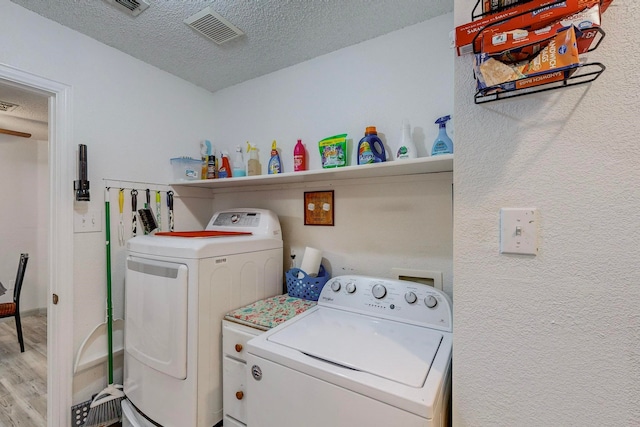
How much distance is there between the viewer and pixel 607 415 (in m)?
0.67

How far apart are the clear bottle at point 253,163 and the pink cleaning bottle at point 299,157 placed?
1.23ft

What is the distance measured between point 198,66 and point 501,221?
7.11ft

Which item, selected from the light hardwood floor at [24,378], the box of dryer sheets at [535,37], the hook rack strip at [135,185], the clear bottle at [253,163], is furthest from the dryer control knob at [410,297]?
the light hardwood floor at [24,378]

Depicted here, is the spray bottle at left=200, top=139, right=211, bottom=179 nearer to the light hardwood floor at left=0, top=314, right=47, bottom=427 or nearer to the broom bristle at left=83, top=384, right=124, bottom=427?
the broom bristle at left=83, top=384, right=124, bottom=427

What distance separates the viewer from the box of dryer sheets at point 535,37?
0.62 metres

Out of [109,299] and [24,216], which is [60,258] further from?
[24,216]

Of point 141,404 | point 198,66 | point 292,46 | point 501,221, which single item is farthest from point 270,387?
point 198,66

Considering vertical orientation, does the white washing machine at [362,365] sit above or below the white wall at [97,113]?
below

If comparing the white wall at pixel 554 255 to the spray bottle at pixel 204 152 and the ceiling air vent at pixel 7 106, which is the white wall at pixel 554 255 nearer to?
the spray bottle at pixel 204 152

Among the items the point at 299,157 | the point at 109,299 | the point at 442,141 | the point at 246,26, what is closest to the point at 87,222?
the point at 109,299

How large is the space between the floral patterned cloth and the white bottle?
973mm

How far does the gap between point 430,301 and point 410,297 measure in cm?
9

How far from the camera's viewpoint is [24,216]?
3.73m

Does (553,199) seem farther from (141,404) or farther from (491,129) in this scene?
(141,404)
